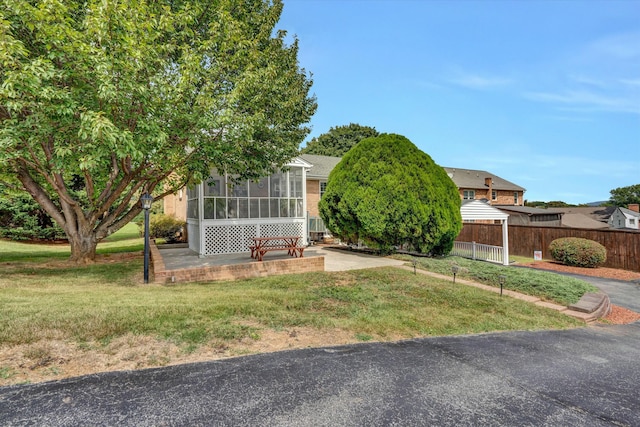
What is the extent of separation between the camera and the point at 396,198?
13.2 metres

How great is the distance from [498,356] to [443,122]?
13.4 meters

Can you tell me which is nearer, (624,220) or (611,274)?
(611,274)

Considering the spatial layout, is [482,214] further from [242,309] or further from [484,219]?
[242,309]

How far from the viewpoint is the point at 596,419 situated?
3066mm

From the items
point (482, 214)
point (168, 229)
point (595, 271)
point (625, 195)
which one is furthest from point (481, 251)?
point (625, 195)

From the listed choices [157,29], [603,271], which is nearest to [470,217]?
[603,271]

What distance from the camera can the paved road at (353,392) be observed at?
2846mm

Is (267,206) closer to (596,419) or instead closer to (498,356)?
(498,356)

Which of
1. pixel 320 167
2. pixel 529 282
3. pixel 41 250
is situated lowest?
pixel 529 282

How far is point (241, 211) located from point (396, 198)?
22.0ft

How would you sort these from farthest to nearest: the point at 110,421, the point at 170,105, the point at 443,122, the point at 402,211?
the point at 443,122, the point at 402,211, the point at 170,105, the point at 110,421

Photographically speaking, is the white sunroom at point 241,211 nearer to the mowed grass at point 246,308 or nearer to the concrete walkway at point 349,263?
the concrete walkway at point 349,263

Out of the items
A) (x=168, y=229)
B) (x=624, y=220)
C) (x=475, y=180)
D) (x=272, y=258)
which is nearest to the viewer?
(x=272, y=258)

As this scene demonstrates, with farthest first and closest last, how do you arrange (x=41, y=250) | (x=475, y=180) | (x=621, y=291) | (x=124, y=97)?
(x=475, y=180) < (x=41, y=250) < (x=621, y=291) < (x=124, y=97)
